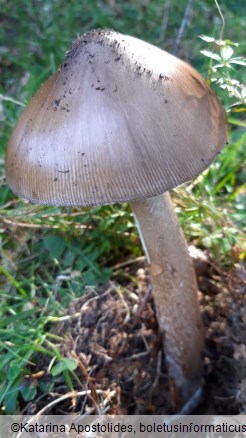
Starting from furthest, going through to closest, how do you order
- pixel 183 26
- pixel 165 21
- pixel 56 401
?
pixel 165 21 → pixel 183 26 → pixel 56 401

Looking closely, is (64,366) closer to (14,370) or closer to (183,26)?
(14,370)

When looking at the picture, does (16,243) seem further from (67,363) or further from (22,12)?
(22,12)

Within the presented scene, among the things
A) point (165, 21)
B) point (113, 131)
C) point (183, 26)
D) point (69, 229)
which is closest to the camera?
point (113, 131)

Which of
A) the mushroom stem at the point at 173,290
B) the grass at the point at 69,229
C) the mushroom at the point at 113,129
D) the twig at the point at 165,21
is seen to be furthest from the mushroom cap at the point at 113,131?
the twig at the point at 165,21

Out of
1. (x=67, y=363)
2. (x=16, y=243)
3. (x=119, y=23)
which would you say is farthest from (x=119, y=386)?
(x=119, y=23)

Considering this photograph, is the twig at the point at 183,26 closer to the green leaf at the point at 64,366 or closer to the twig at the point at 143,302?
the twig at the point at 143,302

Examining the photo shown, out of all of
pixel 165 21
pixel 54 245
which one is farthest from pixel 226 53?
pixel 165 21
